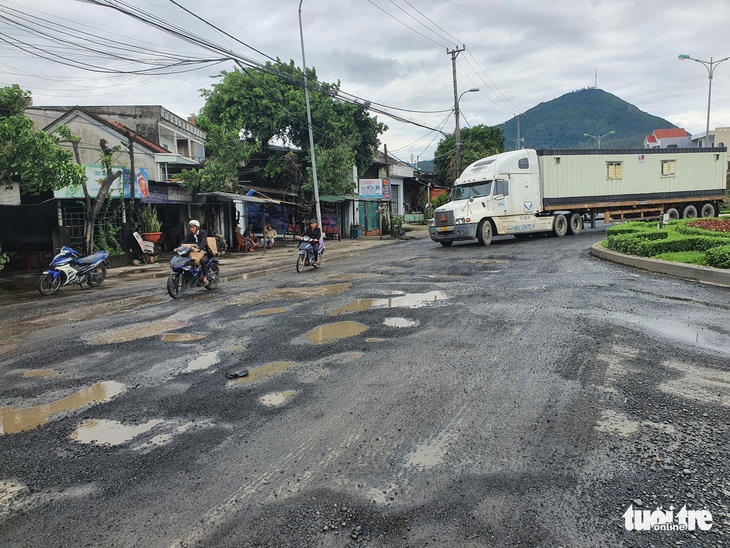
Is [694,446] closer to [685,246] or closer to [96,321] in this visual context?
[96,321]

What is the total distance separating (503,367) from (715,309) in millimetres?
4345

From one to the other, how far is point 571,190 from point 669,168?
6279 mm

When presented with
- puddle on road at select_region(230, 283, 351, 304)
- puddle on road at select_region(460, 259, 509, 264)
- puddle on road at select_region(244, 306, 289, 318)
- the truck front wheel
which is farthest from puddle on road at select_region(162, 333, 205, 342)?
the truck front wheel

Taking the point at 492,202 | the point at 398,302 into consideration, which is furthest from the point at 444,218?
the point at 398,302

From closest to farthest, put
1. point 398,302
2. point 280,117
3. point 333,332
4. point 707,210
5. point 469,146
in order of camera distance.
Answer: point 333,332 < point 398,302 < point 707,210 < point 280,117 < point 469,146

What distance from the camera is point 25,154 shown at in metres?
11.3

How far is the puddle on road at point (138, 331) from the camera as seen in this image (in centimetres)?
680

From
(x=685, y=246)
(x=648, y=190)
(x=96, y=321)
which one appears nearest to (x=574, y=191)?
(x=648, y=190)

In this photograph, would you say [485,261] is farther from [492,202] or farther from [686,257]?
[492,202]

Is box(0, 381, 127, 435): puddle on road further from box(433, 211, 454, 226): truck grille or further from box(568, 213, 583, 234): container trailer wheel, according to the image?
box(568, 213, 583, 234): container trailer wheel

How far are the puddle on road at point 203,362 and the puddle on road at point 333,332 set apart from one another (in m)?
1.17

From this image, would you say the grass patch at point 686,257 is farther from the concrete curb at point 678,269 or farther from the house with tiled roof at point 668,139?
the house with tiled roof at point 668,139

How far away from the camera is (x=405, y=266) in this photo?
1400cm

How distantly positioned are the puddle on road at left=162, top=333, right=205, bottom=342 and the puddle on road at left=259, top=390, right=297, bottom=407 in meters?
2.54
